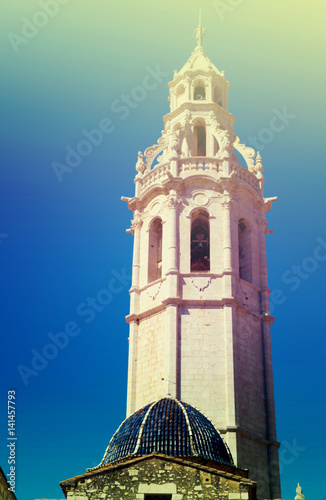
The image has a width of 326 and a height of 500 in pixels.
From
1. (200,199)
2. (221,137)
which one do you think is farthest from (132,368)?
(221,137)

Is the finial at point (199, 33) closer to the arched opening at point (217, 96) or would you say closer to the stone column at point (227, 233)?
the arched opening at point (217, 96)

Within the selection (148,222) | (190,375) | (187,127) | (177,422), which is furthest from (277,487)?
(187,127)

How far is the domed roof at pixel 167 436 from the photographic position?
26.4 meters

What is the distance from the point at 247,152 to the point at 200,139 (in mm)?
3188

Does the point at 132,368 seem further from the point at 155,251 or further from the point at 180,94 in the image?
the point at 180,94

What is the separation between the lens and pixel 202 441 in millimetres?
27172

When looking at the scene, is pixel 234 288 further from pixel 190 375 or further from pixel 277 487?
pixel 277 487

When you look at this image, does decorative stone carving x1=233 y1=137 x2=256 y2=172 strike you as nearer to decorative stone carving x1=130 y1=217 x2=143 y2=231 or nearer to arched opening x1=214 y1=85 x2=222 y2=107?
arched opening x1=214 y1=85 x2=222 y2=107

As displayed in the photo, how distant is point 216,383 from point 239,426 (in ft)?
8.26

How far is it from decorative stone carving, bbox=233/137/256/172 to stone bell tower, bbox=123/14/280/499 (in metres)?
0.08

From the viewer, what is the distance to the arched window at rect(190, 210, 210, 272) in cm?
4400

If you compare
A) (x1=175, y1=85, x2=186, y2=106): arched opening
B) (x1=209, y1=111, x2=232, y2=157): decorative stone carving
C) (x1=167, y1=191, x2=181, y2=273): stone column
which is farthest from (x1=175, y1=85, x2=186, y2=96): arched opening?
(x1=167, y1=191, x2=181, y2=273): stone column

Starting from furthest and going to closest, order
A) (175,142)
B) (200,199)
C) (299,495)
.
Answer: (175,142) < (200,199) < (299,495)

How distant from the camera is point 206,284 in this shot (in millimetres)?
41469
